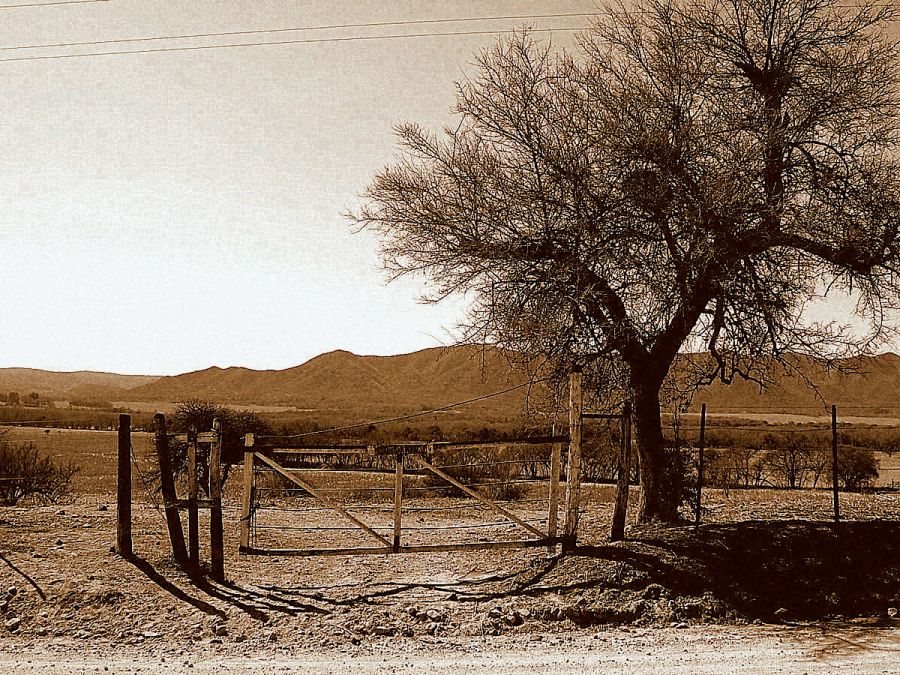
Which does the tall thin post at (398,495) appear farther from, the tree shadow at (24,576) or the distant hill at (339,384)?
the distant hill at (339,384)

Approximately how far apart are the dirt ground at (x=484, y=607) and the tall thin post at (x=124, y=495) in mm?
201

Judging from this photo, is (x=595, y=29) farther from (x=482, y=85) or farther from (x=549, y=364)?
(x=549, y=364)

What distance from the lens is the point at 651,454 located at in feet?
40.8

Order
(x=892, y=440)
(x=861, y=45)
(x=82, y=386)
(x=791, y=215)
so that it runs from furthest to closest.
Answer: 1. (x=82, y=386)
2. (x=892, y=440)
3. (x=861, y=45)
4. (x=791, y=215)

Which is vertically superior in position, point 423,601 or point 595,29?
point 595,29

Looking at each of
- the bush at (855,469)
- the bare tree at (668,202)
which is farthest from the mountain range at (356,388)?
the bare tree at (668,202)

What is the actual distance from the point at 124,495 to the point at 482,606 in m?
5.27

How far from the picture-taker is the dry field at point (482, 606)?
23.8 ft

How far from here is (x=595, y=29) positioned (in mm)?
12695

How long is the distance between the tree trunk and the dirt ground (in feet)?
2.79

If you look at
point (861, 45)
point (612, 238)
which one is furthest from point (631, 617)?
point (861, 45)

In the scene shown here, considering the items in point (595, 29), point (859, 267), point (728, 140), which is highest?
point (595, 29)

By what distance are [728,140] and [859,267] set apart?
2.74 m

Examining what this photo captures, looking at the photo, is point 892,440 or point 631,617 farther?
point 892,440
